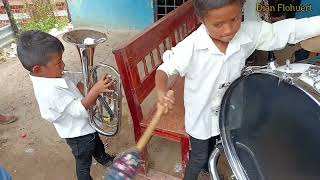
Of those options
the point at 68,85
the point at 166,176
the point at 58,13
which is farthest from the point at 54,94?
the point at 58,13

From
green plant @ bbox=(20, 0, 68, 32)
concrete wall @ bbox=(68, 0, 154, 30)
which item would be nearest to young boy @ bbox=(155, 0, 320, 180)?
concrete wall @ bbox=(68, 0, 154, 30)

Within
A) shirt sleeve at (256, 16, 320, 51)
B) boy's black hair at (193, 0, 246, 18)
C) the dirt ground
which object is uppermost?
boy's black hair at (193, 0, 246, 18)

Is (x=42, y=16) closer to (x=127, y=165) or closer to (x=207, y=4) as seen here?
(x=207, y=4)

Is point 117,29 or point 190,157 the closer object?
point 190,157

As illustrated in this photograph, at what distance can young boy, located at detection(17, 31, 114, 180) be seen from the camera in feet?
6.06

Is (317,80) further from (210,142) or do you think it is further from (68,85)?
(68,85)

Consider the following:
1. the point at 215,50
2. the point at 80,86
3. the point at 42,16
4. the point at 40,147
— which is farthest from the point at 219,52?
the point at 42,16

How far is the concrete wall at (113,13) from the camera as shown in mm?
5062

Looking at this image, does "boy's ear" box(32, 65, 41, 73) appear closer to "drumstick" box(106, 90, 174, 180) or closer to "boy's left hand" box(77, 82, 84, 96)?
"boy's left hand" box(77, 82, 84, 96)

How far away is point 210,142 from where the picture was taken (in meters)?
2.01

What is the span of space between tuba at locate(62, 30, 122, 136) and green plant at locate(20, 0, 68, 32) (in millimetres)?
3585

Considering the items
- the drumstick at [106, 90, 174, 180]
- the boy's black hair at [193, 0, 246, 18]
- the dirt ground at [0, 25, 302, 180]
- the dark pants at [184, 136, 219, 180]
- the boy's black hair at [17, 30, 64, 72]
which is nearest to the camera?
Answer: the drumstick at [106, 90, 174, 180]

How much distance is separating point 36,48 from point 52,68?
139 millimetres

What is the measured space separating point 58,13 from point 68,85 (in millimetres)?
4067
